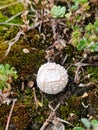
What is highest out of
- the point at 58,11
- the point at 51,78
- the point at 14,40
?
the point at 58,11

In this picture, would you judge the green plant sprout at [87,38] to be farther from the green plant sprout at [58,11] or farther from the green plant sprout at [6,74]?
the green plant sprout at [6,74]

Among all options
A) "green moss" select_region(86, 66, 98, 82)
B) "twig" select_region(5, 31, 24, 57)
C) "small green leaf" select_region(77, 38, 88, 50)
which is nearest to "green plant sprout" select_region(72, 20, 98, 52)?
"small green leaf" select_region(77, 38, 88, 50)

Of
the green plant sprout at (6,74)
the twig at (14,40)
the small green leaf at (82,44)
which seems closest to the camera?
the green plant sprout at (6,74)

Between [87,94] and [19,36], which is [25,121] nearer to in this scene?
[87,94]

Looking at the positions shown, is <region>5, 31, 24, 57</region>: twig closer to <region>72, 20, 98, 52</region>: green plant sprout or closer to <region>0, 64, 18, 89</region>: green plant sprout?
<region>0, 64, 18, 89</region>: green plant sprout

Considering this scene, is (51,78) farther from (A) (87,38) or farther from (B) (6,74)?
(A) (87,38)

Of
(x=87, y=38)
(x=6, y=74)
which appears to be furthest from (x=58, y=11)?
(x=6, y=74)

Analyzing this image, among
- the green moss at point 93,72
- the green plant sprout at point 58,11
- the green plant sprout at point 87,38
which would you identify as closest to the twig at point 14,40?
the green plant sprout at point 58,11
